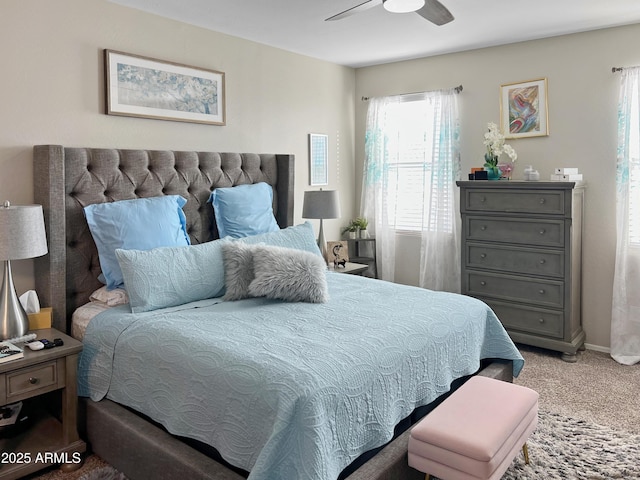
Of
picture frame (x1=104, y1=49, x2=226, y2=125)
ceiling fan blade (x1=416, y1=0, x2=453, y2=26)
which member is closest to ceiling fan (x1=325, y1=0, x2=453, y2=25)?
ceiling fan blade (x1=416, y1=0, x2=453, y2=26)

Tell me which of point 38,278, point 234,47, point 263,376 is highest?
point 234,47

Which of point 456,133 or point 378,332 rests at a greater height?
point 456,133

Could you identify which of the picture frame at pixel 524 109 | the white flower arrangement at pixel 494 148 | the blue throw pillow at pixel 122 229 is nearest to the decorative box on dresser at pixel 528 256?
the white flower arrangement at pixel 494 148

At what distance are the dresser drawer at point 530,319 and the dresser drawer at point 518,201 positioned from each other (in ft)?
2.53

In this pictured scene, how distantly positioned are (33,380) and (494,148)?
11.9 feet

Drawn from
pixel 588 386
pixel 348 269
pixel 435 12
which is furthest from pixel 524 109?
pixel 588 386

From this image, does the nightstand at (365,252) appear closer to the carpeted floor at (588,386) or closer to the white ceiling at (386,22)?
the carpeted floor at (588,386)

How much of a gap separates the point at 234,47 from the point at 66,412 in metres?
2.88

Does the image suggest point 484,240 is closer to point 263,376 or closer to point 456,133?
point 456,133

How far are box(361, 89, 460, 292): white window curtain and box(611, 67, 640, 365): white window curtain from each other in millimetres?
1308

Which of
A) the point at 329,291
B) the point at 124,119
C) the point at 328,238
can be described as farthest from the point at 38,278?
the point at 328,238

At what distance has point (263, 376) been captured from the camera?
5.98ft

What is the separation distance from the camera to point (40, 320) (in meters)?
A: 2.66

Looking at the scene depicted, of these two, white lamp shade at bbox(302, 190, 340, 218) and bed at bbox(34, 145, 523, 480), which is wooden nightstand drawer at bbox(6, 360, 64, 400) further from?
→ white lamp shade at bbox(302, 190, 340, 218)
